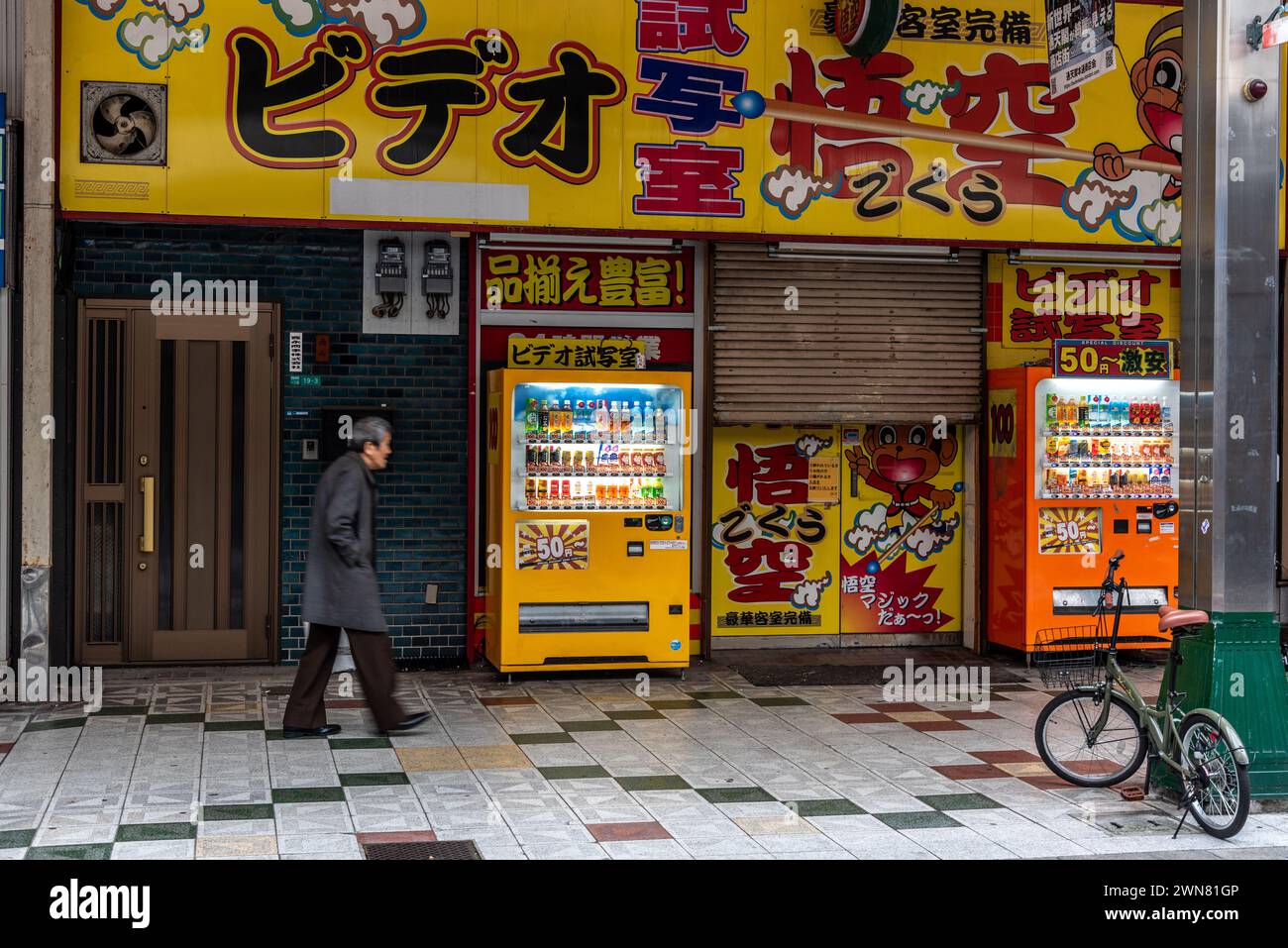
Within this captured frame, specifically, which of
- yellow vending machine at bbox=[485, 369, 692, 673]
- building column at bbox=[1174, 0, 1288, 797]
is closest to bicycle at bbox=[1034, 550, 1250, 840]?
building column at bbox=[1174, 0, 1288, 797]

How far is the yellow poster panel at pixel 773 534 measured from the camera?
38.8 feet

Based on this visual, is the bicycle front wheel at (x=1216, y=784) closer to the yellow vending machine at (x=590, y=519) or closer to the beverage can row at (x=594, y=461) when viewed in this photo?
the yellow vending machine at (x=590, y=519)

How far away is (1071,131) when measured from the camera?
38.2ft

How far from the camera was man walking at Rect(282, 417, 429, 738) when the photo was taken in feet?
27.4

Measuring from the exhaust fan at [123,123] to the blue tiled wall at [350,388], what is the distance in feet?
2.04

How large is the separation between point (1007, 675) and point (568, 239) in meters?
4.91

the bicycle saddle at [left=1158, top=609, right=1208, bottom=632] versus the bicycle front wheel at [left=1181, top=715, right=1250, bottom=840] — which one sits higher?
the bicycle saddle at [left=1158, top=609, right=1208, bottom=632]

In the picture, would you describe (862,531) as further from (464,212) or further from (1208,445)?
(1208,445)

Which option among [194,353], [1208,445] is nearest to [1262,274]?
[1208,445]

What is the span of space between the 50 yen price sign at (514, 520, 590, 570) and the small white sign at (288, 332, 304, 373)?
2.12 metres

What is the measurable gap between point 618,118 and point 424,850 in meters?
6.46

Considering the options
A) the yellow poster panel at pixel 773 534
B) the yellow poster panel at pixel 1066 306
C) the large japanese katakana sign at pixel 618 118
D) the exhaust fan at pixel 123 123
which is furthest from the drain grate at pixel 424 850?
the yellow poster panel at pixel 1066 306

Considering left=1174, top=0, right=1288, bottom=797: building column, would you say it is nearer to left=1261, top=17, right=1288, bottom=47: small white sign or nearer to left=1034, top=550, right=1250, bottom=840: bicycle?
left=1261, top=17, right=1288, bottom=47: small white sign

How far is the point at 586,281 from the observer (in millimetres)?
11250
